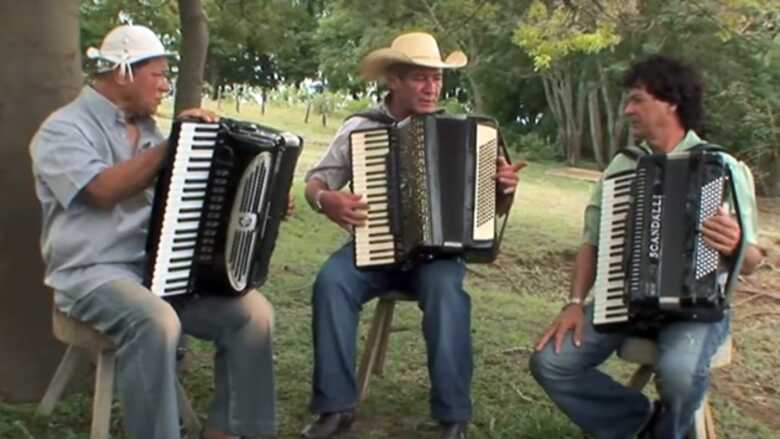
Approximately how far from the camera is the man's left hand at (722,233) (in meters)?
3.24

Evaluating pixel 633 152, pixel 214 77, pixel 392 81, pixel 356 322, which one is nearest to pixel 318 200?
pixel 356 322

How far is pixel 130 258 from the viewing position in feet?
11.0

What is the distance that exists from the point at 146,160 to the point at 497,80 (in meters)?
22.7

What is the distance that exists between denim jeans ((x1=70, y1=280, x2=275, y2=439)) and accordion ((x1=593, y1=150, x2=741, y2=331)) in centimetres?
118

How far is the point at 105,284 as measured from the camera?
3254mm

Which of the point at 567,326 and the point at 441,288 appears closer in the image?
the point at 567,326

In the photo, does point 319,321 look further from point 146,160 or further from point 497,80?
point 497,80

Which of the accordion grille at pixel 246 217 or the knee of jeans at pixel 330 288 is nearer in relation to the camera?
the accordion grille at pixel 246 217

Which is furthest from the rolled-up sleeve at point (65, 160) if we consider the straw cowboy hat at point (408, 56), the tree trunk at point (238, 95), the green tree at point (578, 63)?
the tree trunk at point (238, 95)

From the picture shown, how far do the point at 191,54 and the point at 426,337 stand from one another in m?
2.73

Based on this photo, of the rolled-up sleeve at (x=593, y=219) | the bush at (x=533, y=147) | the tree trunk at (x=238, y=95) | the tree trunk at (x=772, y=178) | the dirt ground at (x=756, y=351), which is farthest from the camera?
the tree trunk at (x=238, y=95)

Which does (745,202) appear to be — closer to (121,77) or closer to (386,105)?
(386,105)

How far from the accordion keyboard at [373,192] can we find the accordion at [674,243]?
854 millimetres

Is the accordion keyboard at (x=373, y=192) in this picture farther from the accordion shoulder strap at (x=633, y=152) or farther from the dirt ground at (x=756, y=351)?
the dirt ground at (x=756, y=351)
